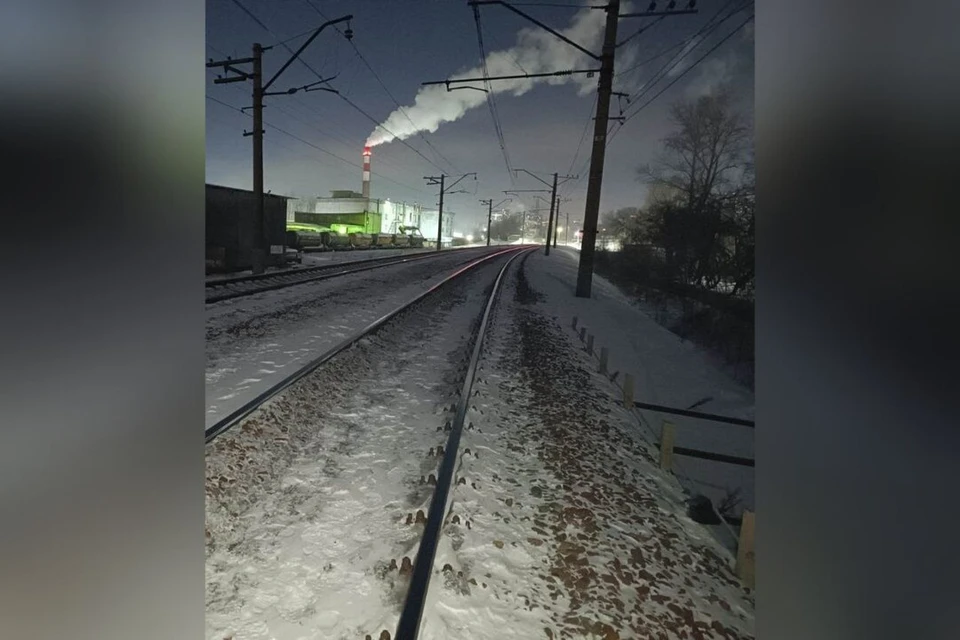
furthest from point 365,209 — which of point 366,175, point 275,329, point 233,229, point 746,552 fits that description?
point 746,552

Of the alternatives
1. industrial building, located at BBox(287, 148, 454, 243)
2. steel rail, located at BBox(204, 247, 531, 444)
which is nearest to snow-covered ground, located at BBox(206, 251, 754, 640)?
steel rail, located at BBox(204, 247, 531, 444)

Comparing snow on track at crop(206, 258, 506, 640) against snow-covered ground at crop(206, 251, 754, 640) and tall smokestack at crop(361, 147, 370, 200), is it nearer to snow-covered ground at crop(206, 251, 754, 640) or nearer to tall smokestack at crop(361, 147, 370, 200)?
snow-covered ground at crop(206, 251, 754, 640)

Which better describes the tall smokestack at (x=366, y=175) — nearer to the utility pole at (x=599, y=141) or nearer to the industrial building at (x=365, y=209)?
the industrial building at (x=365, y=209)

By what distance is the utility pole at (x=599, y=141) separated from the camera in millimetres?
12594

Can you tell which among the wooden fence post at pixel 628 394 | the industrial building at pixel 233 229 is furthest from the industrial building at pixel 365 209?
the wooden fence post at pixel 628 394

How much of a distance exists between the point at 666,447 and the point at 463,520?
253 cm

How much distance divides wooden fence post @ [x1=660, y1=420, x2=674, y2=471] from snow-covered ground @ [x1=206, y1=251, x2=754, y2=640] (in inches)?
8.7

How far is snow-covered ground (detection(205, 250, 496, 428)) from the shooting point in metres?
5.51

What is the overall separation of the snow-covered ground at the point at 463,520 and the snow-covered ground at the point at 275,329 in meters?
0.69

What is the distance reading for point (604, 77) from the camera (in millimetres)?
12961

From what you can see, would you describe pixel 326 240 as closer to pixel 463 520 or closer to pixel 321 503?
pixel 321 503

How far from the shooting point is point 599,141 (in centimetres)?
1349
